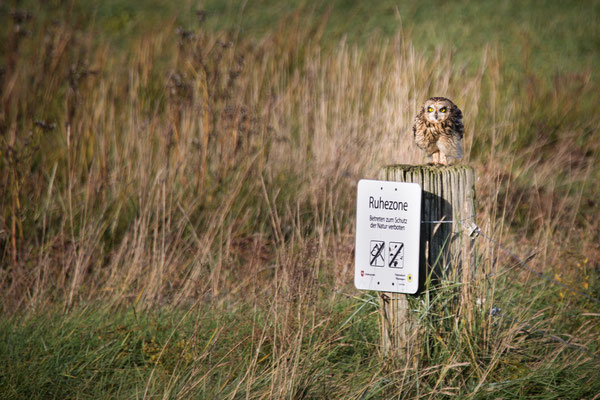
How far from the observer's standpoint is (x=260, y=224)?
4.55m

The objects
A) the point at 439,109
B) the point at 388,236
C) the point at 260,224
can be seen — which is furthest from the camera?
the point at 260,224

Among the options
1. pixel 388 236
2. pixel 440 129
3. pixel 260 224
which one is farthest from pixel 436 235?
pixel 260 224

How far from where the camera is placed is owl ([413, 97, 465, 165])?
9.32 feet

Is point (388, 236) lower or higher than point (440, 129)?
lower

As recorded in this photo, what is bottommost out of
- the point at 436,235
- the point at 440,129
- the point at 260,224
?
the point at 260,224

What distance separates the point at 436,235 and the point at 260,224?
7.32ft

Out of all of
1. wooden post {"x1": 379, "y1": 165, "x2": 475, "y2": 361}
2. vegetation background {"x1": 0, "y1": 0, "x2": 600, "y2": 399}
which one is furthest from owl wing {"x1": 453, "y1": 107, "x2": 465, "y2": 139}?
wooden post {"x1": 379, "y1": 165, "x2": 475, "y2": 361}

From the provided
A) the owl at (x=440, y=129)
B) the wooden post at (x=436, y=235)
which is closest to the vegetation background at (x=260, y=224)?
the wooden post at (x=436, y=235)

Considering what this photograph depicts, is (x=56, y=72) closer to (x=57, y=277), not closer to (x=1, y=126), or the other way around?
(x=1, y=126)

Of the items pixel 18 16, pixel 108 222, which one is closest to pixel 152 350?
pixel 108 222

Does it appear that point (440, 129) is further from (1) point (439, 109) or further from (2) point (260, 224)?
(2) point (260, 224)

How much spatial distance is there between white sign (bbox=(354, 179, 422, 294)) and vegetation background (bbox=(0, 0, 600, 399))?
143mm

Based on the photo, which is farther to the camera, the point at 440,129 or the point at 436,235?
the point at 440,129

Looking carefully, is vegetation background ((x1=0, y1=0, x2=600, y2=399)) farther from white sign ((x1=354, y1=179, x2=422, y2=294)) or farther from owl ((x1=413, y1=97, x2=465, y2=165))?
owl ((x1=413, y1=97, x2=465, y2=165))
